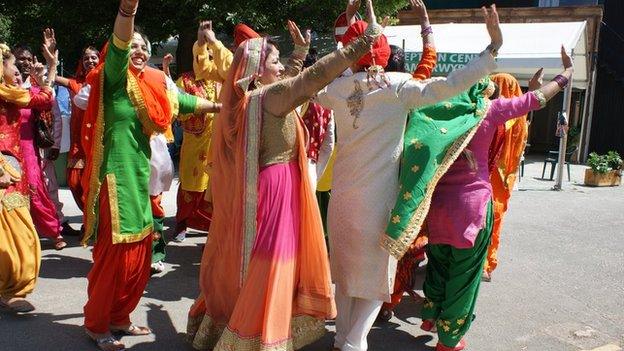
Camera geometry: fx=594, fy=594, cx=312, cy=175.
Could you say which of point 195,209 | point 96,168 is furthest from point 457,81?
point 195,209

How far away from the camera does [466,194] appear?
330cm

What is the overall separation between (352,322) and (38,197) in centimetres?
319

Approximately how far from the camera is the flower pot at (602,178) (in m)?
10.6

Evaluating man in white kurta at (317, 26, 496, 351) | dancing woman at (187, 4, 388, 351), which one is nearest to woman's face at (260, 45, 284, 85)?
dancing woman at (187, 4, 388, 351)

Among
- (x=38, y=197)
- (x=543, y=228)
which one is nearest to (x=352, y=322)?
(x=38, y=197)

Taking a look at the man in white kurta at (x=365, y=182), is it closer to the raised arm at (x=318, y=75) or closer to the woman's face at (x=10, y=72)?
the raised arm at (x=318, y=75)

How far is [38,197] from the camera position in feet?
16.5

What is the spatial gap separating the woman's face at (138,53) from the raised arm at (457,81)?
1.45 m

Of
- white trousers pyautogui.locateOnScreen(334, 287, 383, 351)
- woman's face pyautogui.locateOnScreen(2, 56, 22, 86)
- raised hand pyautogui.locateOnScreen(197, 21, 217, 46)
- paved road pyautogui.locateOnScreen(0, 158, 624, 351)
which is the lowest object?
paved road pyautogui.locateOnScreen(0, 158, 624, 351)

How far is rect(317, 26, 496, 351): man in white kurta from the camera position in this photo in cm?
302

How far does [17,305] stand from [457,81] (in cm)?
294

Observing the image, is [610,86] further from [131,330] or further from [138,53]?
[131,330]

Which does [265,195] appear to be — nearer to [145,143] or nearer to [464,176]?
[145,143]

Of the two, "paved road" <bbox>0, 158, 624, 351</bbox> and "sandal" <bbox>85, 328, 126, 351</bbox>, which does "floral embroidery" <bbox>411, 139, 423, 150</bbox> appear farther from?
"sandal" <bbox>85, 328, 126, 351</bbox>
